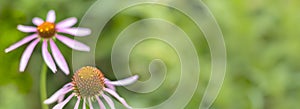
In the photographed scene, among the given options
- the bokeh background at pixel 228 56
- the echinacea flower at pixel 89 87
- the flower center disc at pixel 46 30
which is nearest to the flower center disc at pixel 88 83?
the echinacea flower at pixel 89 87

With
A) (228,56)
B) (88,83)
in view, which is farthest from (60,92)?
(228,56)

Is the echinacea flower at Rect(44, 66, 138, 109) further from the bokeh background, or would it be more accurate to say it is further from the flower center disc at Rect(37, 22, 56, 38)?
the bokeh background

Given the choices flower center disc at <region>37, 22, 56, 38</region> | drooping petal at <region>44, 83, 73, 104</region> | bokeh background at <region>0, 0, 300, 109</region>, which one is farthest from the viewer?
bokeh background at <region>0, 0, 300, 109</region>

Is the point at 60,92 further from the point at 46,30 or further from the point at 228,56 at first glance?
the point at 228,56

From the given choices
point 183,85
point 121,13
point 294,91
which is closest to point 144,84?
point 183,85

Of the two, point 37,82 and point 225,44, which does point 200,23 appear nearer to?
point 225,44

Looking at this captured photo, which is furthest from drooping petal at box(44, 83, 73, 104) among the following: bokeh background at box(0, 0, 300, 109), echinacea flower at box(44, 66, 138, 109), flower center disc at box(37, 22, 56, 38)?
bokeh background at box(0, 0, 300, 109)
